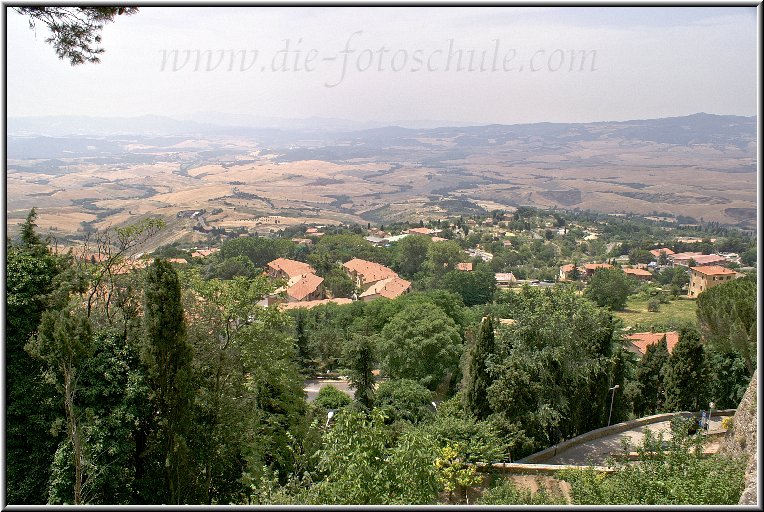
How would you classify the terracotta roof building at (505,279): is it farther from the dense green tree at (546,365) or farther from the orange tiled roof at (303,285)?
the dense green tree at (546,365)

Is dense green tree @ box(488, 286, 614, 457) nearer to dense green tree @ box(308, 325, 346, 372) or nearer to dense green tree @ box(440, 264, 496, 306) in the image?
dense green tree @ box(308, 325, 346, 372)

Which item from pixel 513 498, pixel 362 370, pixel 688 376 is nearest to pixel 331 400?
pixel 362 370

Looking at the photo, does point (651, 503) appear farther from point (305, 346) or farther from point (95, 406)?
point (305, 346)

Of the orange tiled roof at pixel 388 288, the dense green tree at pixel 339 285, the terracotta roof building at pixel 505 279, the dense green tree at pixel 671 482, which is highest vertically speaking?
the dense green tree at pixel 671 482

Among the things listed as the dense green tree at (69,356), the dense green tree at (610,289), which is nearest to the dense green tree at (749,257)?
the dense green tree at (610,289)

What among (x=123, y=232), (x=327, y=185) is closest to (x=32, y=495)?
(x=123, y=232)

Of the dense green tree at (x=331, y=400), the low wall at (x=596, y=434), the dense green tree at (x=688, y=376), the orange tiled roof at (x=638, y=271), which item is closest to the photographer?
the low wall at (x=596, y=434)
